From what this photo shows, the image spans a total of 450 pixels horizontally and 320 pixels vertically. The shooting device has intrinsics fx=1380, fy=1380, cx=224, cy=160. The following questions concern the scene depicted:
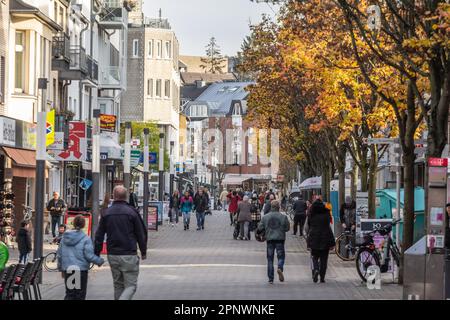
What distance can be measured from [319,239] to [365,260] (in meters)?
1.16

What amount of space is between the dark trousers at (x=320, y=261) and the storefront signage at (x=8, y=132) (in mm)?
15657

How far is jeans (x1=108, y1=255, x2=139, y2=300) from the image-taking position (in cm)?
1848

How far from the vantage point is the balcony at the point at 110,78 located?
74.9 m

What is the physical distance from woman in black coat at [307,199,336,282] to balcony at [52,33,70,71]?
25305mm

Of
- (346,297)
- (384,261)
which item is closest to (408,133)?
(384,261)

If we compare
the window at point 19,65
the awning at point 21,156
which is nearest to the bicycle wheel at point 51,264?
the awning at point 21,156

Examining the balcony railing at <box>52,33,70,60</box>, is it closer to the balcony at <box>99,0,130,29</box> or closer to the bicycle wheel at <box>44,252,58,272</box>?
the bicycle wheel at <box>44,252,58,272</box>

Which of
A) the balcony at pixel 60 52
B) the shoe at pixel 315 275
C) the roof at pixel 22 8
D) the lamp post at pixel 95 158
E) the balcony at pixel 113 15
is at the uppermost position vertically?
the balcony at pixel 113 15

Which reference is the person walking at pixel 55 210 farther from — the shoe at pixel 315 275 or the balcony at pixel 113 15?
the balcony at pixel 113 15

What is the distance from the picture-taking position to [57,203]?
151ft

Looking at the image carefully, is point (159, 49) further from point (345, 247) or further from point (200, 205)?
point (345, 247)

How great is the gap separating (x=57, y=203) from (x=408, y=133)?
20785 mm
